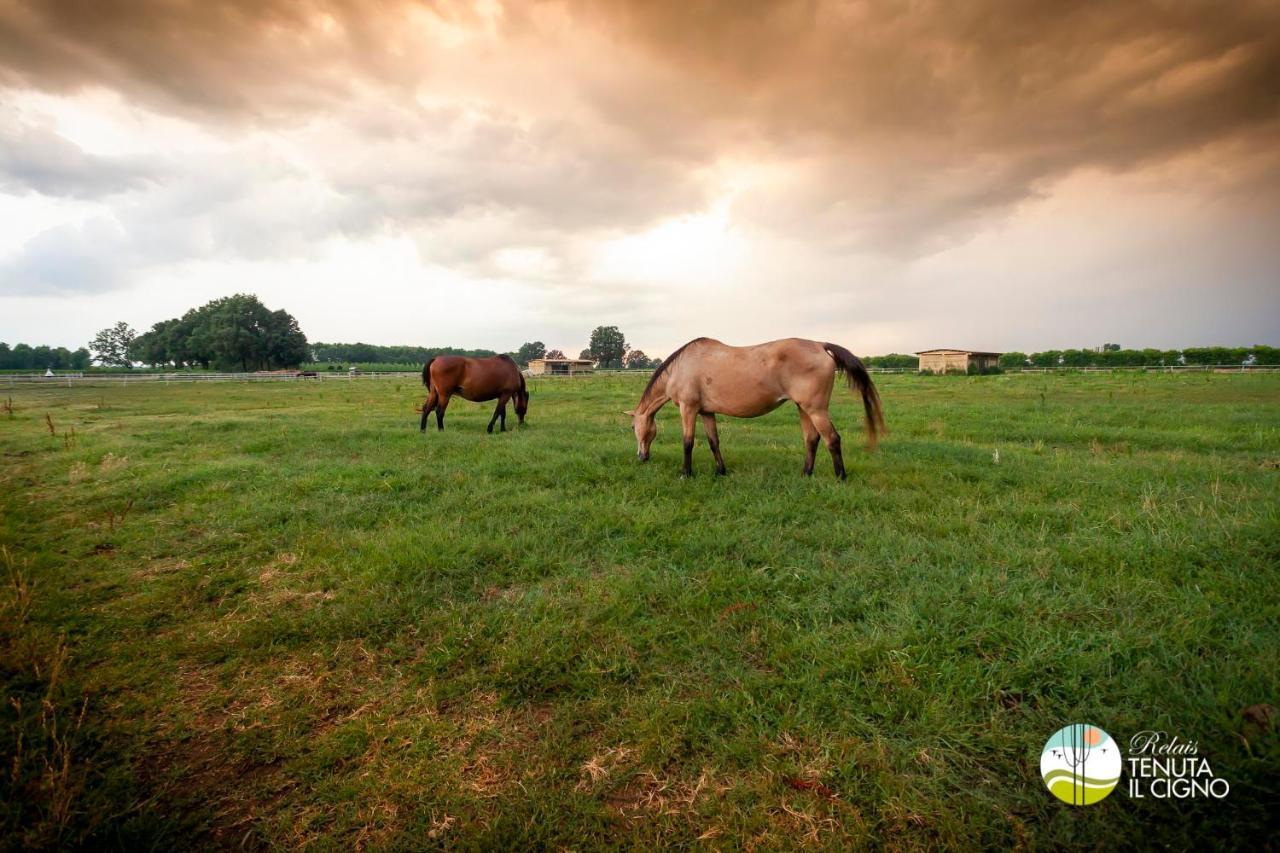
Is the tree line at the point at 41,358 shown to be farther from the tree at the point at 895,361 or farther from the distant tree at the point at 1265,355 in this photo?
→ the distant tree at the point at 1265,355

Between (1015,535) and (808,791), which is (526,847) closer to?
(808,791)

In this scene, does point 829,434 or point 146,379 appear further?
point 146,379

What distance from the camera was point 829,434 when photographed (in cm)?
681

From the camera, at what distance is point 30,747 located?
2.36 meters

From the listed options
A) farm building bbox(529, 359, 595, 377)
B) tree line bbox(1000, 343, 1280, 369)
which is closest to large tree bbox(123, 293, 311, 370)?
farm building bbox(529, 359, 595, 377)

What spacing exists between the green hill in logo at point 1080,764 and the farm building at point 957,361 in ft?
180

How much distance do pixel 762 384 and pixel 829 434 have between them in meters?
1.17

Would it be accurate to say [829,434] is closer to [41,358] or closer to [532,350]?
[532,350]

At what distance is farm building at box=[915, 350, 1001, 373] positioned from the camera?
1914 inches

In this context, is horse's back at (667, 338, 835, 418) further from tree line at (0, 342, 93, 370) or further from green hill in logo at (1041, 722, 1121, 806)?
tree line at (0, 342, 93, 370)

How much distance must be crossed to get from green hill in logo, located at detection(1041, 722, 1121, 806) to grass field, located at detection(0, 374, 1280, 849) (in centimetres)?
6

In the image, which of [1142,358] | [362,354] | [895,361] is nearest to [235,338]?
[362,354]

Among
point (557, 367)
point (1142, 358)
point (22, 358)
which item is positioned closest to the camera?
point (1142, 358)

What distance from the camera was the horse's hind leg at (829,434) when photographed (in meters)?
6.76
